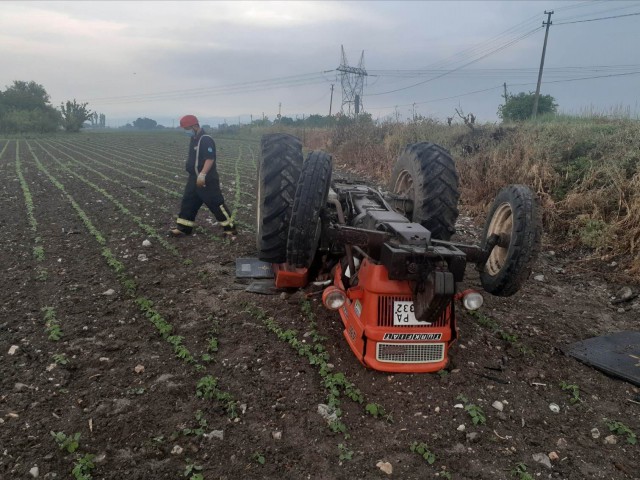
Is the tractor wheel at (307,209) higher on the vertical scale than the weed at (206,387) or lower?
higher

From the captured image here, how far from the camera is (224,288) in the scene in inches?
200

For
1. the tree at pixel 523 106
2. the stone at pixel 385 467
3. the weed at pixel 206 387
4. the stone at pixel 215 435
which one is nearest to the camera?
the stone at pixel 385 467

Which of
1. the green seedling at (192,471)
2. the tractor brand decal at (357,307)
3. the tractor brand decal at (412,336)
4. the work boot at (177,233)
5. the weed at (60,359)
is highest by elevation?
the tractor brand decal at (357,307)

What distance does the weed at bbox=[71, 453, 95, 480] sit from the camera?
2500mm

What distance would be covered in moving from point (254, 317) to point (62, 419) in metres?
1.78

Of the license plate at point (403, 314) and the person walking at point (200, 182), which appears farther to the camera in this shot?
the person walking at point (200, 182)

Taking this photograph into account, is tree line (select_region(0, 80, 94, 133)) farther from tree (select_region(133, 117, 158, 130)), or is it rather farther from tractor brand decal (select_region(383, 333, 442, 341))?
tractor brand decal (select_region(383, 333, 442, 341))

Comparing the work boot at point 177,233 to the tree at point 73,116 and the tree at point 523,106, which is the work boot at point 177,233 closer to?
the tree at point 523,106

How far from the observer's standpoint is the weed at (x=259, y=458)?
2.66 m

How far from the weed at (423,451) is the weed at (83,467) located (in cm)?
174

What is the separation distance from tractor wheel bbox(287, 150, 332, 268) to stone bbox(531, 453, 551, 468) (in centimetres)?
185

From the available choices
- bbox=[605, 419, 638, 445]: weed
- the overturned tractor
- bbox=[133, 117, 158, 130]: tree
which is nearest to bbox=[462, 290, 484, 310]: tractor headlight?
the overturned tractor

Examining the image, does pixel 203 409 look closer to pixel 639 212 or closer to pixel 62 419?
pixel 62 419

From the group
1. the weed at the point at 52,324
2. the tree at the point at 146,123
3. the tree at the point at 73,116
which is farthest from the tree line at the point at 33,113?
the weed at the point at 52,324
